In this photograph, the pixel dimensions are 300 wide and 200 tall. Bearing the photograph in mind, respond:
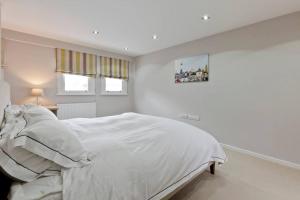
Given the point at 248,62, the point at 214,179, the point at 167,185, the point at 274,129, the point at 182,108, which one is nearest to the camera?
the point at 167,185

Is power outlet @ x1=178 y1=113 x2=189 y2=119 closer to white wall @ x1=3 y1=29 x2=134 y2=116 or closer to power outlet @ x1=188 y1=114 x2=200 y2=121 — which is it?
power outlet @ x1=188 y1=114 x2=200 y2=121

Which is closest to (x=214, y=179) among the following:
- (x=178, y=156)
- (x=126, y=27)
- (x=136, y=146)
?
(x=178, y=156)

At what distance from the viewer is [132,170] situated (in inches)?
46.1

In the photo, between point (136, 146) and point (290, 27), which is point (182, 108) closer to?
point (290, 27)

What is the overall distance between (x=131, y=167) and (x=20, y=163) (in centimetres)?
71

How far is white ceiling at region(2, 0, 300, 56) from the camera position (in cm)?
226

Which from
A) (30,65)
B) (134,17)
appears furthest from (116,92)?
(134,17)

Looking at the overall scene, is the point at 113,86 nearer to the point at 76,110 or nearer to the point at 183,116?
the point at 76,110

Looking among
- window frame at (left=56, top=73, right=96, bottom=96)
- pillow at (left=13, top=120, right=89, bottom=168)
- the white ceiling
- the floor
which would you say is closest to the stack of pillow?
pillow at (left=13, top=120, right=89, bottom=168)

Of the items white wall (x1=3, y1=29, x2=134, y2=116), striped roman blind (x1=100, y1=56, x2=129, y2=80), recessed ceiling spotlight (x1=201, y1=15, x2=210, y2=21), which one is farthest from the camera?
striped roman blind (x1=100, y1=56, x2=129, y2=80)

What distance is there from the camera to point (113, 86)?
16.8ft

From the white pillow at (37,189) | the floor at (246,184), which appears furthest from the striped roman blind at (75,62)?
the floor at (246,184)

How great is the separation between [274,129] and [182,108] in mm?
1932

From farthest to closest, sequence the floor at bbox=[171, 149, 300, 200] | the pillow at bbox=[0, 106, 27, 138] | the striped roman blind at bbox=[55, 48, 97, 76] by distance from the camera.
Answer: the striped roman blind at bbox=[55, 48, 97, 76]
the floor at bbox=[171, 149, 300, 200]
the pillow at bbox=[0, 106, 27, 138]
